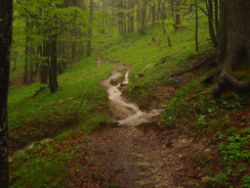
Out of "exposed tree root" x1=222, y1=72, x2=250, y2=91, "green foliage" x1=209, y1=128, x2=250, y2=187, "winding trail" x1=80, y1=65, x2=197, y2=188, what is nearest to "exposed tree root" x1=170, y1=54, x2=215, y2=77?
"winding trail" x1=80, y1=65, x2=197, y2=188

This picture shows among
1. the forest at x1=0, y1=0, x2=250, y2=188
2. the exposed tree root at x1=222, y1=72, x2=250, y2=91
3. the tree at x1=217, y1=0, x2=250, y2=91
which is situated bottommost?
the forest at x1=0, y1=0, x2=250, y2=188

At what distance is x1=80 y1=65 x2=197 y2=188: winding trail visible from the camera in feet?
24.7

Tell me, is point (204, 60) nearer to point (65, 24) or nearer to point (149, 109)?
point (149, 109)

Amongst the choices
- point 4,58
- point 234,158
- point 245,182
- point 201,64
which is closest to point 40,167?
point 4,58

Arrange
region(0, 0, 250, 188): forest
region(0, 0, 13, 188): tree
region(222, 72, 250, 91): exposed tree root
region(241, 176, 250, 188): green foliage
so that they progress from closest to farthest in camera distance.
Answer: region(0, 0, 13, 188): tree → region(241, 176, 250, 188): green foliage → region(0, 0, 250, 188): forest → region(222, 72, 250, 91): exposed tree root

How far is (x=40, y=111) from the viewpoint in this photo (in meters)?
13.8

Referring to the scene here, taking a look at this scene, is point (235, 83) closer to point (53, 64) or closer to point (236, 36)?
point (236, 36)

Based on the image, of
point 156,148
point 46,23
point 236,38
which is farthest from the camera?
point 46,23

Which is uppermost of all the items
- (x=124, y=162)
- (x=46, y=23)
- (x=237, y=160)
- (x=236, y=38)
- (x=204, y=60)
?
(x=46, y=23)

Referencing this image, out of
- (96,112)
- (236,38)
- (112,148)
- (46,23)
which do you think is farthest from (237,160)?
(46,23)

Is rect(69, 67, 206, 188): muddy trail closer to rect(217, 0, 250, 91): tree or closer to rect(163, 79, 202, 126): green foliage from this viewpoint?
rect(163, 79, 202, 126): green foliage

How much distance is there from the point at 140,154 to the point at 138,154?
0.07m

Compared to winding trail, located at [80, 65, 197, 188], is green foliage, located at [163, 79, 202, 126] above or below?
above

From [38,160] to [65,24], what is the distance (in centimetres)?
957
